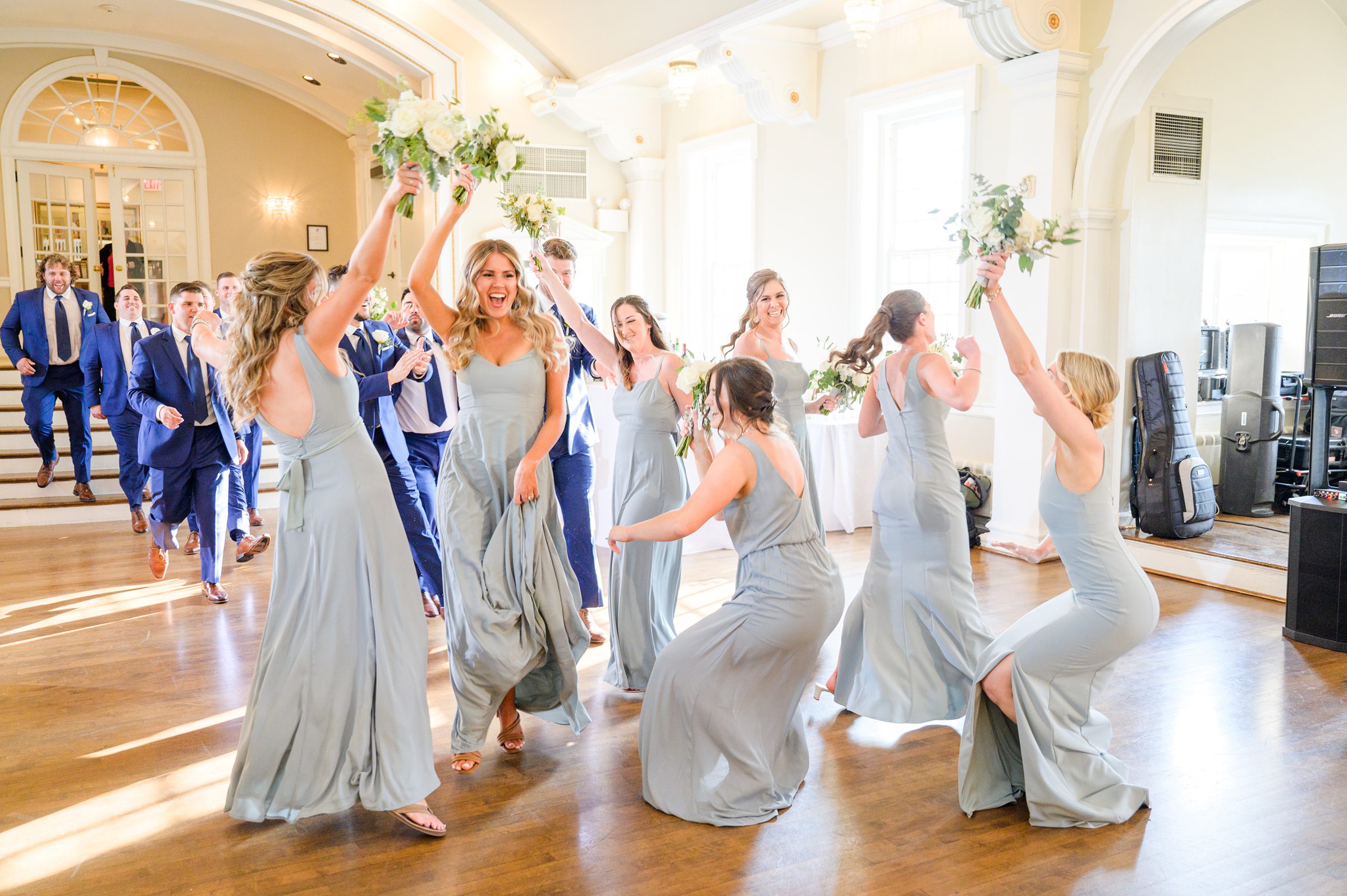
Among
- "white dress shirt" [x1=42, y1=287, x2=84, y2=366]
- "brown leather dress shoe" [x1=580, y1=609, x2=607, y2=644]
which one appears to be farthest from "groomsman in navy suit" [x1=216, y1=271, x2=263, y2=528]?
"white dress shirt" [x1=42, y1=287, x2=84, y2=366]

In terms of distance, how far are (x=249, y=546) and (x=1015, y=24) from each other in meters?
5.92

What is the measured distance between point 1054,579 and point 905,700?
9.47 ft

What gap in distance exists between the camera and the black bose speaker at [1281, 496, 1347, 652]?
5.05 meters

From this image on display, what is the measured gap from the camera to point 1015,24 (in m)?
6.56

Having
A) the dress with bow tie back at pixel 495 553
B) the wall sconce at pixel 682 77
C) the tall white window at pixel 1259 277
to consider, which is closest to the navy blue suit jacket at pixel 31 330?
the wall sconce at pixel 682 77

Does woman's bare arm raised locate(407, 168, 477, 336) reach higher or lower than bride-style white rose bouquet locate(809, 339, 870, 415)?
higher

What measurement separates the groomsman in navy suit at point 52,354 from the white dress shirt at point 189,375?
3.58 meters

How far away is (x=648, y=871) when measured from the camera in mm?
2926

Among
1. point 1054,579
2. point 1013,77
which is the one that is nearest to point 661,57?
point 1013,77

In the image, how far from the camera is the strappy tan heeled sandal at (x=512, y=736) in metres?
3.83

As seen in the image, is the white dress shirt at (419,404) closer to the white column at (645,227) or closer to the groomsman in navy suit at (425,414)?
the groomsman in navy suit at (425,414)

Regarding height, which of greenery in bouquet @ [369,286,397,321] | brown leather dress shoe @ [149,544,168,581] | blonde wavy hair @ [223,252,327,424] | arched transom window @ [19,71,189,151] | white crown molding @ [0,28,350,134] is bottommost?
brown leather dress shoe @ [149,544,168,581]

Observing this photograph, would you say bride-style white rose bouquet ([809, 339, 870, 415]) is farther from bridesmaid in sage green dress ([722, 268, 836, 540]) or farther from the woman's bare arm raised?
the woman's bare arm raised

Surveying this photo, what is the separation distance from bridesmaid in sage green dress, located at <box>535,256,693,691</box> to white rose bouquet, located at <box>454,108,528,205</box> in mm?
1218
